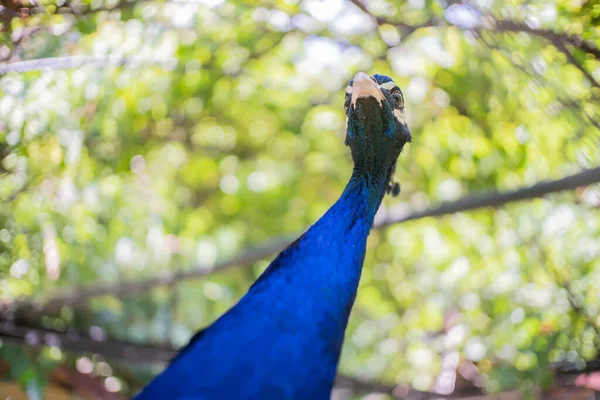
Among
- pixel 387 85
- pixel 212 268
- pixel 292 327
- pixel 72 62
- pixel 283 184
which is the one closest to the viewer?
pixel 292 327

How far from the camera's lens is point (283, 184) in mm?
3328

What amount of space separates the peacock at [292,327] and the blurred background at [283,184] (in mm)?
691

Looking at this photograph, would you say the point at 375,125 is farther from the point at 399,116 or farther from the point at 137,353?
the point at 137,353

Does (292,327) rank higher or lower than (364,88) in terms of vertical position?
lower

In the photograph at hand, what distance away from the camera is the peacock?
3.89 feet

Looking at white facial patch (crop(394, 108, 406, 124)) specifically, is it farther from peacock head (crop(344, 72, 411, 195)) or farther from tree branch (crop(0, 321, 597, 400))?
tree branch (crop(0, 321, 597, 400))

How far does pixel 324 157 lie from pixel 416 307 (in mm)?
930

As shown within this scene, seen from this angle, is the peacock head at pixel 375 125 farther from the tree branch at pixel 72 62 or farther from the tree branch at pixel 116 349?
the tree branch at pixel 116 349

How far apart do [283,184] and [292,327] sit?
2.10m

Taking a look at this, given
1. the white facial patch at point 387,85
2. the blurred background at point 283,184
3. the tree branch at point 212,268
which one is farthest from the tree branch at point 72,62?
the white facial patch at point 387,85

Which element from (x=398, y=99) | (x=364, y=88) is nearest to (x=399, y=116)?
(x=398, y=99)

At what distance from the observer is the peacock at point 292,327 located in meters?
1.19

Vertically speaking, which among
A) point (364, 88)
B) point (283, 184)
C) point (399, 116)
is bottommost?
point (283, 184)

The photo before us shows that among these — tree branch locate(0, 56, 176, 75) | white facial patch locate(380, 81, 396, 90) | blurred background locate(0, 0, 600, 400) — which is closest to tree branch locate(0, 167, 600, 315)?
blurred background locate(0, 0, 600, 400)
